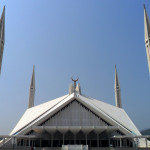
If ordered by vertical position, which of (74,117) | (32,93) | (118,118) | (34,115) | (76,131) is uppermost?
(32,93)

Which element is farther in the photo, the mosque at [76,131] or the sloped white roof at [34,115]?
the sloped white roof at [34,115]

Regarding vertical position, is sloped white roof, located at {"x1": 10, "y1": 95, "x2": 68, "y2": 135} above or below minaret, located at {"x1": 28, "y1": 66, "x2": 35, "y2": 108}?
below

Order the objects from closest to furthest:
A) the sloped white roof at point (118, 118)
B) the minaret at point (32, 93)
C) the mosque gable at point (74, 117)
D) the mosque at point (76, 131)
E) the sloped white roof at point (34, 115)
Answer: the mosque at point (76, 131) < the mosque gable at point (74, 117) < the sloped white roof at point (118, 118) < the sloped white roof at point (34, 115) < the minaret at point (32, 93)

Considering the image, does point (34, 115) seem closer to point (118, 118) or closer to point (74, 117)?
point (74, 117)

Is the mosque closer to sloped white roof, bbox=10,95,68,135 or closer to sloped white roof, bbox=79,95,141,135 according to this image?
sloped white roof, bbox=79,95,141,135

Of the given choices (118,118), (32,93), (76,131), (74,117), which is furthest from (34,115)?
(32,93)

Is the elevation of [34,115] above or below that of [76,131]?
above

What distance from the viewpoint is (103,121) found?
28.0m

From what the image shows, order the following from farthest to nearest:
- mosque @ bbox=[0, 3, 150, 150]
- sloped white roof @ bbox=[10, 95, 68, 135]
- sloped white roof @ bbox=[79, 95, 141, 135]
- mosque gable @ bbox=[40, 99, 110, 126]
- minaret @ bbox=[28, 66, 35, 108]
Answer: minaret @ bbox=[28, 66, 35, 108], sloped white roof @ bbox=[10, 95, 68, 135], sloped white roof @ bbox=[79, 95, 141, 135], mosque gable @ bbox=[40, 99, 110, 126], mosque @ bbox=[0, 3, 150, 150]

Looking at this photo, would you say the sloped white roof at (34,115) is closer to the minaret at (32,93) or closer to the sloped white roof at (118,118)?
the sloped white roof at (118,118)

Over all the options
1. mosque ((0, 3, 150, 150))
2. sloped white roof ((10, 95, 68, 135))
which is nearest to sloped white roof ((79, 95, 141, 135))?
mosque ((0, 3, 150, 150))

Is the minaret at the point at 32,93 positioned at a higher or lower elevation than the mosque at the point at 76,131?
higher

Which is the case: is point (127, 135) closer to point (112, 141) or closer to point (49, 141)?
point (112, 141)

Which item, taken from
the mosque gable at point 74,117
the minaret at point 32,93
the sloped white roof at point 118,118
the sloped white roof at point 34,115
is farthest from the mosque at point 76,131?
the minaret at point 32,93
